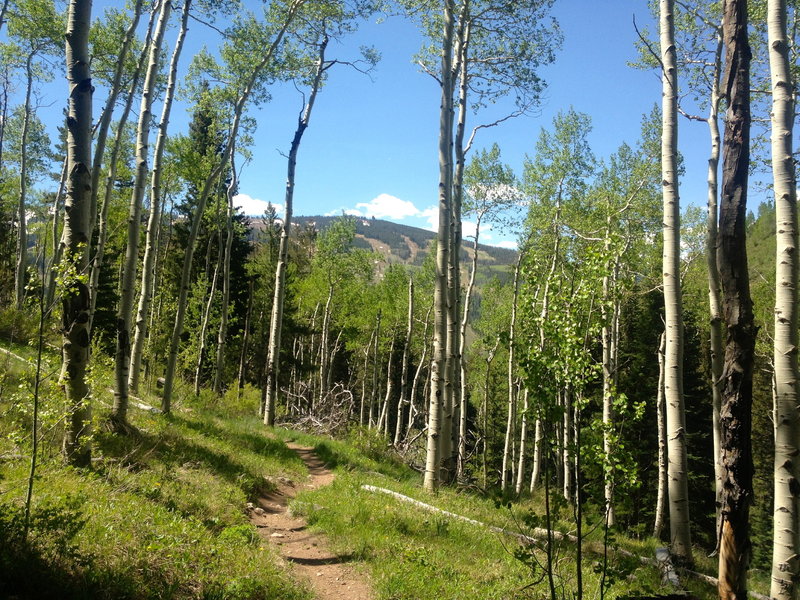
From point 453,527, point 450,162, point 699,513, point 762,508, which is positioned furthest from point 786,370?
point 762,508

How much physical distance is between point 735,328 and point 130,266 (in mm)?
8435

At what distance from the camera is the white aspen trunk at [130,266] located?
7383mm

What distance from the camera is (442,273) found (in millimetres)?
8250

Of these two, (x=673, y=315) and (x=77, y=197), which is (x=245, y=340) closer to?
(x=77, y=197)

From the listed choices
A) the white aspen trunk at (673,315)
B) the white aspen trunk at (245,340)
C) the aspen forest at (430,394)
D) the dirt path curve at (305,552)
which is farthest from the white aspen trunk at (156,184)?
the white aspen trunk at (245,340)

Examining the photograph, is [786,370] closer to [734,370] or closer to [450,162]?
[734,370]

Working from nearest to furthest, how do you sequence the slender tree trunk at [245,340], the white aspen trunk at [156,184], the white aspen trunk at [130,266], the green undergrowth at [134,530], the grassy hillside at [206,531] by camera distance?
the green undergrowth at [134,530] → the grassy hillside at [206,531] → the white aspen trunk at [130,266] → the white aspen trunk at [156,184] → the slender tree trunk at [245,340]

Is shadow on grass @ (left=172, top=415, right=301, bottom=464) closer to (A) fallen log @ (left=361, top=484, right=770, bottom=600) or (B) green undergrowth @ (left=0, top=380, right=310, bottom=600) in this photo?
(B) green undergrowth @ (left=0, top=380, right=310, bottom=600)

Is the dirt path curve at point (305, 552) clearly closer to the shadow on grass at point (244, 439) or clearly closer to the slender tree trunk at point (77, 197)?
the shadow on grass at point (244, 439)

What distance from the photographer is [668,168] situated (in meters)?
6.59

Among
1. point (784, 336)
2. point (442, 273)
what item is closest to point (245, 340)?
point (442, 273)

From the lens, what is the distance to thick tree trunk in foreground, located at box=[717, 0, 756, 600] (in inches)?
153

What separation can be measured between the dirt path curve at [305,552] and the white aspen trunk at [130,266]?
2.70 m

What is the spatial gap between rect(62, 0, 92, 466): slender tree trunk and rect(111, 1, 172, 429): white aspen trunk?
5.73 feet
